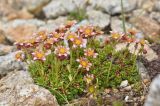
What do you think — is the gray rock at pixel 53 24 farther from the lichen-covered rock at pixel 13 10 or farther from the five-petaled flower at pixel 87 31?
the five-petaled flower at pixel 87 31

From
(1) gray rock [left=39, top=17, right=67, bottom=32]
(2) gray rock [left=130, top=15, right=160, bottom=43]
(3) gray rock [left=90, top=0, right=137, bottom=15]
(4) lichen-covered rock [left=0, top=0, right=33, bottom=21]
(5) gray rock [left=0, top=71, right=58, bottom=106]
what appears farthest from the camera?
(4) lichen-covered rock [left=0, top=0, right=33, bottom=21]

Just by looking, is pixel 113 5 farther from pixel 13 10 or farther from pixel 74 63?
pixel 74 63

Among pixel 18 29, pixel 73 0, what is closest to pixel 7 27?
pixel 18 29

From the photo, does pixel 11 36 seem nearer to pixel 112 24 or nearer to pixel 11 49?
pixel 11 49

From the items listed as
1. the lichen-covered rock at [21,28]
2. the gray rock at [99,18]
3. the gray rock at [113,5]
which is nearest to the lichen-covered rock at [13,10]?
the lichen-covered rock at [21,28]

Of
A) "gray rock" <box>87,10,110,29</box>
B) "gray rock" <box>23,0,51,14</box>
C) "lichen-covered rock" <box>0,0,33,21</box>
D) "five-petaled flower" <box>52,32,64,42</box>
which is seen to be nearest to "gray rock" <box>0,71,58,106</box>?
"five-petaled flower" <box>52,32,64,42</box>

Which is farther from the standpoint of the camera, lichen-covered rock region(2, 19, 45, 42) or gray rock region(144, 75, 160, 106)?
lichen-covered rock region(2, 19, 45, 42)

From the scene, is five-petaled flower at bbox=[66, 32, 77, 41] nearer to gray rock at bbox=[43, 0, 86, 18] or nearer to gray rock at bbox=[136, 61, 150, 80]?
gray rock at bbox=[136, 61, 150, 80]
